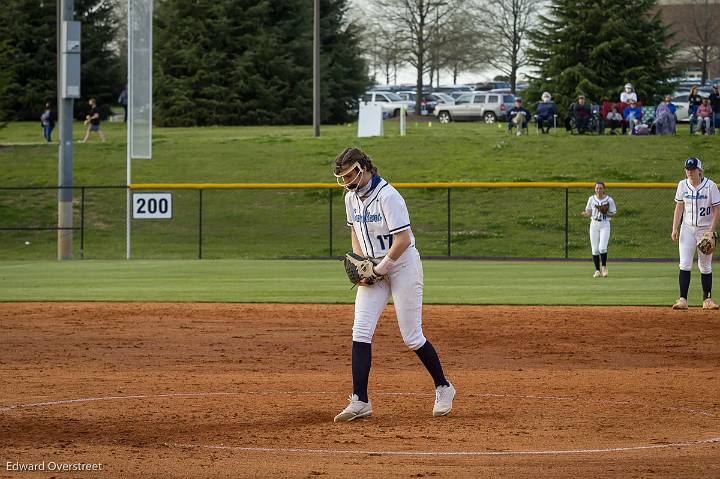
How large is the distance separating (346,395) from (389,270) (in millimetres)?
1804

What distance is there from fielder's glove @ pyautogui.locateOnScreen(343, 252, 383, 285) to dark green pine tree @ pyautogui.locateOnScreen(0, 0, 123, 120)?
169ft

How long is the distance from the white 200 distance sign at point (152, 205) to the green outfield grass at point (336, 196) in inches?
A: 161

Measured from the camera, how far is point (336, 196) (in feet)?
120

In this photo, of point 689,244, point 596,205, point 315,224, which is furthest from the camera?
point 315,224

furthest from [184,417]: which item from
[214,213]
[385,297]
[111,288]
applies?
[214,213]

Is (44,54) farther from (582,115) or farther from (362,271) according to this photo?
(362,271)

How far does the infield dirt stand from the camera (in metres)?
7.61

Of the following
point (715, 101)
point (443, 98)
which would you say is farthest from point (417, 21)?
point (715, 101)

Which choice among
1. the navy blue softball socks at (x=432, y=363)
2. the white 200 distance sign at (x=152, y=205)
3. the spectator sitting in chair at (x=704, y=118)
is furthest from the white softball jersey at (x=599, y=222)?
the spectator sitting in chair at (x=704, y=118)

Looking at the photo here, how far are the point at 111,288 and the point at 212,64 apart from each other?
119 ft

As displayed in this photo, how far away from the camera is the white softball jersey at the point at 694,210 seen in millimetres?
16281

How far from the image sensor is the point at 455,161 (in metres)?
39.2

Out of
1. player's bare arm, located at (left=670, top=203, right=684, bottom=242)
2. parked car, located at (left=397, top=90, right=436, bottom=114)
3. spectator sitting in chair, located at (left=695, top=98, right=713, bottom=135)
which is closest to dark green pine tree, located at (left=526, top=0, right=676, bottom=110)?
spectator sitting in chair, located at (left=695, top=98, right=713, bottom=135)

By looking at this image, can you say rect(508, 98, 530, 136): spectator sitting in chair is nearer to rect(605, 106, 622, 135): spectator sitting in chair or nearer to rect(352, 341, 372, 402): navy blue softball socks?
rect(605, 106, 622, 135): spectator sitting in chair
